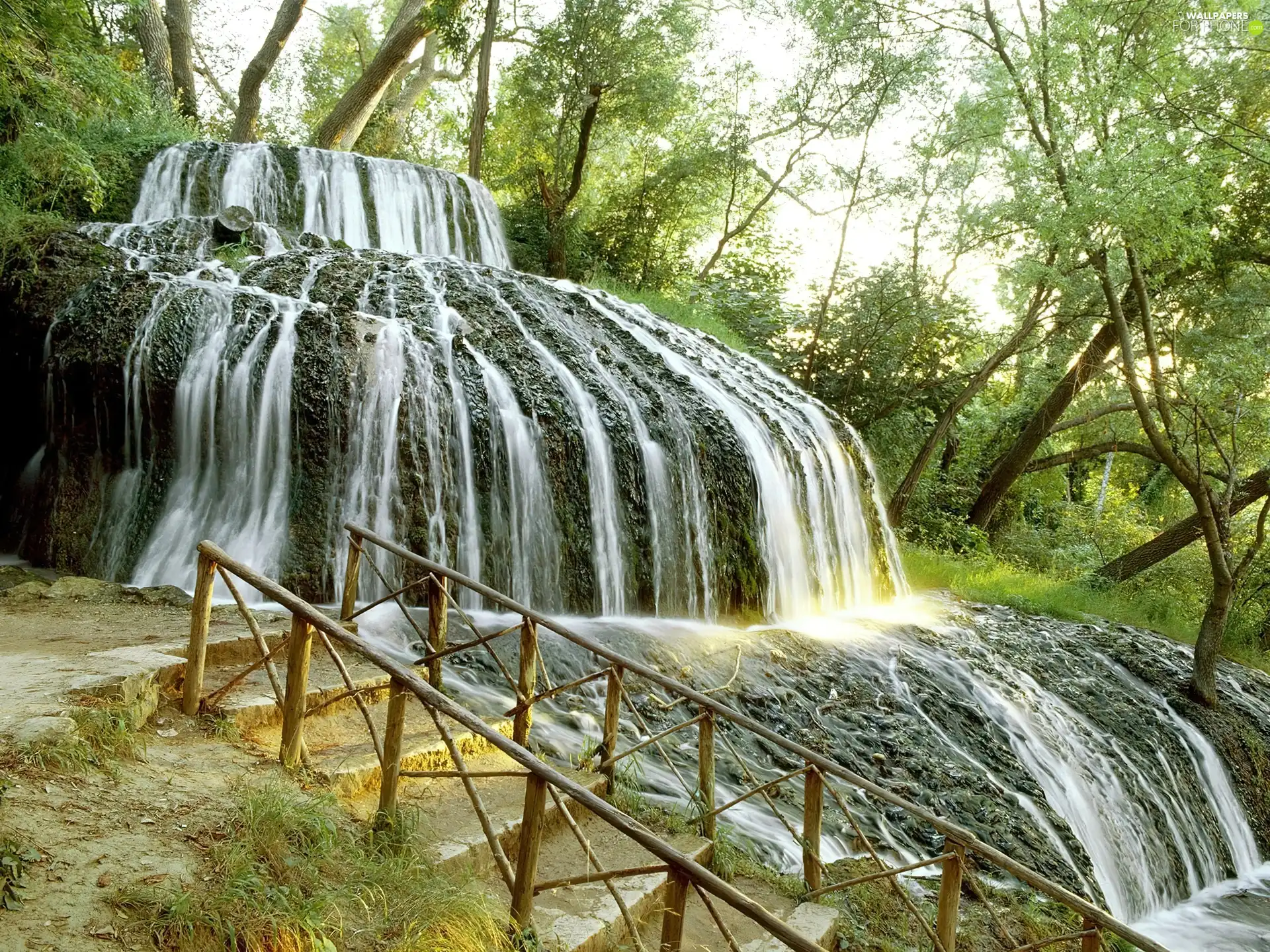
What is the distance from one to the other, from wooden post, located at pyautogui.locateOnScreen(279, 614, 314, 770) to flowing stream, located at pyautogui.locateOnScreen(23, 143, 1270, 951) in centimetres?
180

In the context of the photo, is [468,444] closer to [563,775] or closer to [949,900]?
[563,775]

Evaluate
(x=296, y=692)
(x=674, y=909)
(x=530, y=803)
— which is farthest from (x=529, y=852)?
(x=296, y=692)

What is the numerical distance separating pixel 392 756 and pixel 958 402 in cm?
1282

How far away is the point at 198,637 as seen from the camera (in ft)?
12.3

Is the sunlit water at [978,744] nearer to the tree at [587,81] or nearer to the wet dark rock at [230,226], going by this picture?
the wet dark rock at [230,226]

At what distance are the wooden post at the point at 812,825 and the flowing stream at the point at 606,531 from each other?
1.86 ft

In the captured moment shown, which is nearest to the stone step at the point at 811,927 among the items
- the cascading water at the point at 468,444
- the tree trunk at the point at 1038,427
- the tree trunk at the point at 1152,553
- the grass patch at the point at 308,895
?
the grass patch at the point at 308,895

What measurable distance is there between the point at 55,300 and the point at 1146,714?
37.3 ft

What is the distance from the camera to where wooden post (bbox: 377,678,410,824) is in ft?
10.1

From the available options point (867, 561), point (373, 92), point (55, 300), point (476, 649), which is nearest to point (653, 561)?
point (476, 649)

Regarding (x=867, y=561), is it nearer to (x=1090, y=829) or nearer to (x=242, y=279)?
(x=1090, y=829)

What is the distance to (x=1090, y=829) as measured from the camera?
669 cm

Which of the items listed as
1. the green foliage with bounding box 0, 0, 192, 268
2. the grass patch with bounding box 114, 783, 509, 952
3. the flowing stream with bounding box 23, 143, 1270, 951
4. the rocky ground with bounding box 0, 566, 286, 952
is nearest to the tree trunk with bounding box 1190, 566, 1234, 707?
the flowing stream with bounding box 23, 143, 1270, 951

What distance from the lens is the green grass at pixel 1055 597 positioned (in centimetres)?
1226
